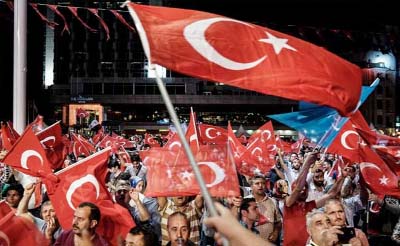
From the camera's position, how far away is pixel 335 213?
17.7 feet

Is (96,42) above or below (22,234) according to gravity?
above

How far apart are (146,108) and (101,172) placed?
86154 millimetres

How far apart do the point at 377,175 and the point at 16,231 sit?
4.43 m

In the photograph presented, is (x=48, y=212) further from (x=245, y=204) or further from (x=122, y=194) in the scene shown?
(x=245, y=204)

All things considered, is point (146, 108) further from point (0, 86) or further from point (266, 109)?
point (0, 86)

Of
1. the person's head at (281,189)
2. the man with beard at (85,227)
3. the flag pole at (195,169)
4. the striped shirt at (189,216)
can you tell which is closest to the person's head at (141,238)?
the man with beard at (85,227)

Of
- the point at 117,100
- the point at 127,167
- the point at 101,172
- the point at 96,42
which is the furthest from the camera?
the point at 96,42

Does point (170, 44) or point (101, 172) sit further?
point (101, 172)

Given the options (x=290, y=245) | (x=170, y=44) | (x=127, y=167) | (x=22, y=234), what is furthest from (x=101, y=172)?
(x=127, y=167)

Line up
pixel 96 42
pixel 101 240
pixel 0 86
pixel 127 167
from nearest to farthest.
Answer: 1. pixel 101 240
2. pixel 127 167
3. pixel 0 86
4. pixel 96 42

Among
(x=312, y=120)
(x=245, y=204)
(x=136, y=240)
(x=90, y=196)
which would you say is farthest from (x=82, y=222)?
(x=312, y=120)

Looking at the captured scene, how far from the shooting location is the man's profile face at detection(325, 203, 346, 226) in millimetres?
5301

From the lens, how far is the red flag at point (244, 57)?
156 inches

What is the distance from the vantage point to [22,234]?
5621mm
